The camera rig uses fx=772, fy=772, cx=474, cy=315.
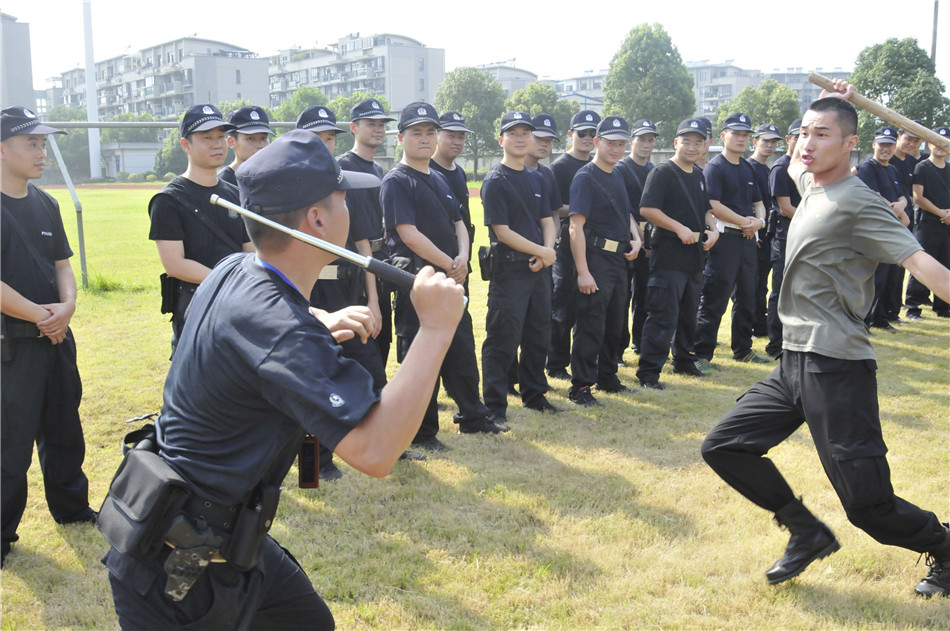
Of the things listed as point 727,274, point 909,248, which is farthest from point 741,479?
point 727,274

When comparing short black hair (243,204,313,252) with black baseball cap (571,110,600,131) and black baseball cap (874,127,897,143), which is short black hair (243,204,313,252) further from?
black baseball cap (874,127,897,143)

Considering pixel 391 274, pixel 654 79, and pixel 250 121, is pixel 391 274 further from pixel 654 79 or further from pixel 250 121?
pixel 654 79

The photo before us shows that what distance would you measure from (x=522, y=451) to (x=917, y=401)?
13.3ft

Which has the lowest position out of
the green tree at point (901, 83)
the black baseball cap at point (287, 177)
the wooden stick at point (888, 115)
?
the black baseball cap at point (287, 177)

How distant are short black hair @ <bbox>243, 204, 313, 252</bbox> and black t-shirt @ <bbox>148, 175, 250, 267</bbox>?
2.77 meters

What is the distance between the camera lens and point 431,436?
593 cm

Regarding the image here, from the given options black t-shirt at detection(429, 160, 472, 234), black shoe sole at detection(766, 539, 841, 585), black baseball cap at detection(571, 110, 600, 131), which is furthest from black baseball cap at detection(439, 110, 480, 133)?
black shoe sole at detection(766, 539, 841, 585)

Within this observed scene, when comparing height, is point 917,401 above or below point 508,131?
below

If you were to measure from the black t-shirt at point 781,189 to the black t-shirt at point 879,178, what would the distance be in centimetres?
167

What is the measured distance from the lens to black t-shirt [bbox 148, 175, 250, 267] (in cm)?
468

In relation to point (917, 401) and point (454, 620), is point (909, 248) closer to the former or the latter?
point (454, 620)

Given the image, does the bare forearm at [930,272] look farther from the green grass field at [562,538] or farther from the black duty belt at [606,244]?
the black duty belt at [606,244]

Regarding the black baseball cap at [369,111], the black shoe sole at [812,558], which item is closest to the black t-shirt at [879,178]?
the black baseball cap at [369,111]

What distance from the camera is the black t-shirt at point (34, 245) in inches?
165
